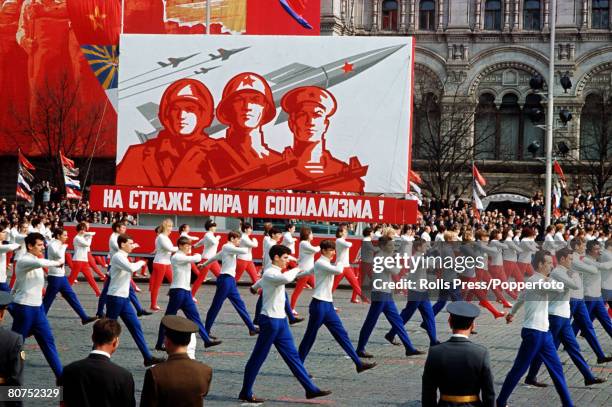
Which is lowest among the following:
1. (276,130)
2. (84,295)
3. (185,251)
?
(84,295)

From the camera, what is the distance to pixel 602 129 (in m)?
47.6

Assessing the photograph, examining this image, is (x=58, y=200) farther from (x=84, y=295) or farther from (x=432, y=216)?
(x=84, y=295)

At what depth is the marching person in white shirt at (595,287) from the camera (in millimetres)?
14508

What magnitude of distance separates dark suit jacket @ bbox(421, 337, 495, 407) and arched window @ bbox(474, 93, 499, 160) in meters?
42.8

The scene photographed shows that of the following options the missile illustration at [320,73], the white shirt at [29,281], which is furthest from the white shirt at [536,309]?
the missile illustration at [320,73]

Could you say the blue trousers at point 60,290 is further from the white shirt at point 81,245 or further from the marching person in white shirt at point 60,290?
the white shirt at point 81,245

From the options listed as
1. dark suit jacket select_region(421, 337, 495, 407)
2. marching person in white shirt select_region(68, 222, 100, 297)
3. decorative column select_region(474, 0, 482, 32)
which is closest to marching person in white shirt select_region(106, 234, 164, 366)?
marching person in white shirt select_region(68, 222, 100, 297)

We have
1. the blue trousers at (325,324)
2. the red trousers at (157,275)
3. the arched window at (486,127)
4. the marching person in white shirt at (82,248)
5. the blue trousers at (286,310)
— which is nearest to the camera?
the blue trousers at (325,324)

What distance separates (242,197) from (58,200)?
21.7 metres

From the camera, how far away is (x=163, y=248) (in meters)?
18.3

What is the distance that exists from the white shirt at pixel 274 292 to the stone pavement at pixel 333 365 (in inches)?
37.6

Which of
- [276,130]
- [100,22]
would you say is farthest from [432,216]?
[100,22]

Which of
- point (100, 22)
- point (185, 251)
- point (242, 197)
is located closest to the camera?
point (185, 251)

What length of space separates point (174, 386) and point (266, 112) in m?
22.0
